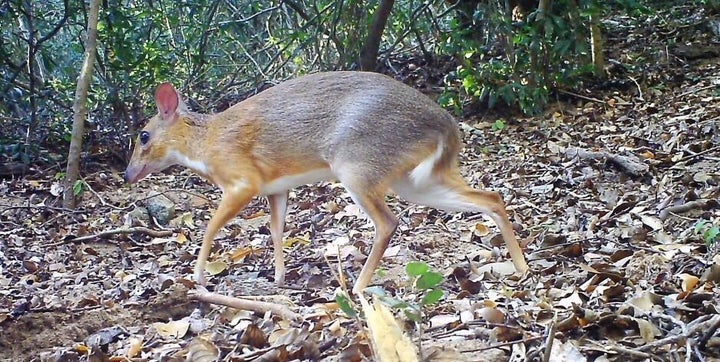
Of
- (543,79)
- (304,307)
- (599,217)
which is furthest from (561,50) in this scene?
(304,307)

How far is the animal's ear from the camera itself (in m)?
5.07

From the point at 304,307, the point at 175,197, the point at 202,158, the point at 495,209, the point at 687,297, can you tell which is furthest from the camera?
the point at 175,197

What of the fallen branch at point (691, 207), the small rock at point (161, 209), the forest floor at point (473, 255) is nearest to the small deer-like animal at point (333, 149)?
the forest floor at point (473, 255)

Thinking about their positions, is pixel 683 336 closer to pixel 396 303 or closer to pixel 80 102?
pixel 396 303

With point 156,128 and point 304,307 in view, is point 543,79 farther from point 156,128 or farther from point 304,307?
point 304,307

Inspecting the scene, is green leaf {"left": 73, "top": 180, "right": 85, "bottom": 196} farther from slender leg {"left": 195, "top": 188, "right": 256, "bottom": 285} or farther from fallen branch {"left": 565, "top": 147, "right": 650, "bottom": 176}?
fallen branch {"left": 565, "top": 147, "right": 650, "bottom": 176}

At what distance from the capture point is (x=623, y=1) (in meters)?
8.09

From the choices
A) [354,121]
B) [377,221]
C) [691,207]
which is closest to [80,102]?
[354,121]

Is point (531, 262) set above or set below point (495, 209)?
below

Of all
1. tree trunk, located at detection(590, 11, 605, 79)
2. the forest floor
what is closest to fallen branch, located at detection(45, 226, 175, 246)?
the forest floor

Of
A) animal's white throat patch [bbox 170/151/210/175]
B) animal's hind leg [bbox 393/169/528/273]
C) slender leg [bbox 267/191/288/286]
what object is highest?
animal's white throat patch [bbox 170/151/210/175]

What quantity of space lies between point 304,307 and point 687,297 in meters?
1.54

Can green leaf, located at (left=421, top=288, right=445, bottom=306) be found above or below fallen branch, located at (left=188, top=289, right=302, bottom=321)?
above

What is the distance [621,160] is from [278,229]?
2.57m
